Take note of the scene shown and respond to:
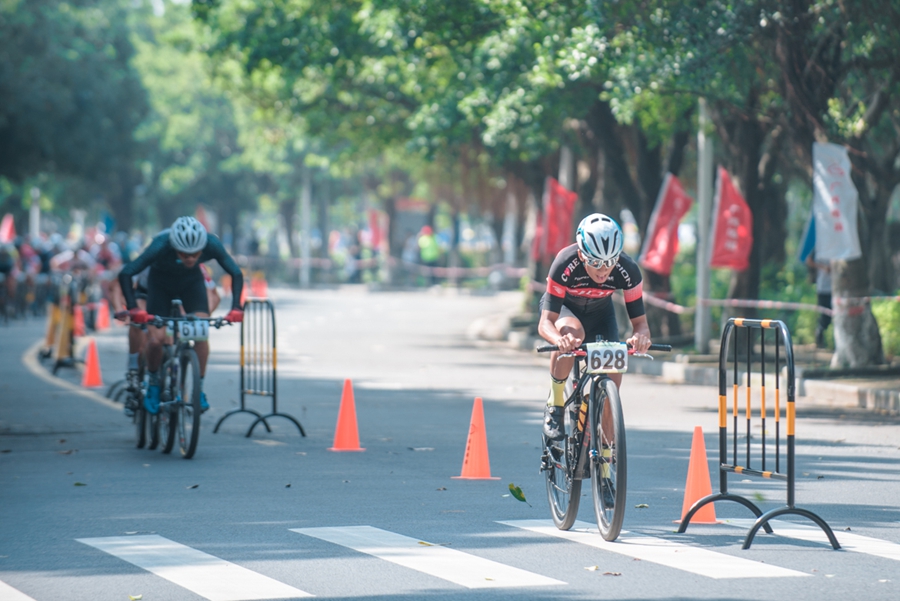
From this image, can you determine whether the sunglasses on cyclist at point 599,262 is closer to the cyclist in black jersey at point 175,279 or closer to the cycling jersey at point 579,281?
the cycling jersey at point 579,281

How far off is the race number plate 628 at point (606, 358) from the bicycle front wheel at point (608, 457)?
0.07 m

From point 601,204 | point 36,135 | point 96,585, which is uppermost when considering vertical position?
point 36,135

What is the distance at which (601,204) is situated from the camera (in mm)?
28844

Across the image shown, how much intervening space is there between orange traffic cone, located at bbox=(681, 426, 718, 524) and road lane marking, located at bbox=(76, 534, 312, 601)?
2844 millimetres

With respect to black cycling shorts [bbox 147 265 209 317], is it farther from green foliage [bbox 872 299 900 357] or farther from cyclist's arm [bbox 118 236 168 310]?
green foliage [bbox 872 299 900 357]

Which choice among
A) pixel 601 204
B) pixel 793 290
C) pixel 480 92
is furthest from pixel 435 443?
pixel 601 204

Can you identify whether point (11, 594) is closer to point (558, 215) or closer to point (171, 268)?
point (171, 268)

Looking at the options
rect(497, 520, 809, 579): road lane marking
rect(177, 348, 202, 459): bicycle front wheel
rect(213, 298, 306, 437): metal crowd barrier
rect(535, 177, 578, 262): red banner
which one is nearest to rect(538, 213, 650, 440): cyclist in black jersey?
rect(497, 520, 809, 579): road lane marking

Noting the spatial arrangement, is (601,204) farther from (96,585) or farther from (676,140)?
(96,585)

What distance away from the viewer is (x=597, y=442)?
8.10 meters

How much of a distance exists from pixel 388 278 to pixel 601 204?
30.4m

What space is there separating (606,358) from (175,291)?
5513 millimetres

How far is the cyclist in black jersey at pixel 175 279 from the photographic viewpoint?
11.9 metres

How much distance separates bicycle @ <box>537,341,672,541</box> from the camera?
25.6 feet
